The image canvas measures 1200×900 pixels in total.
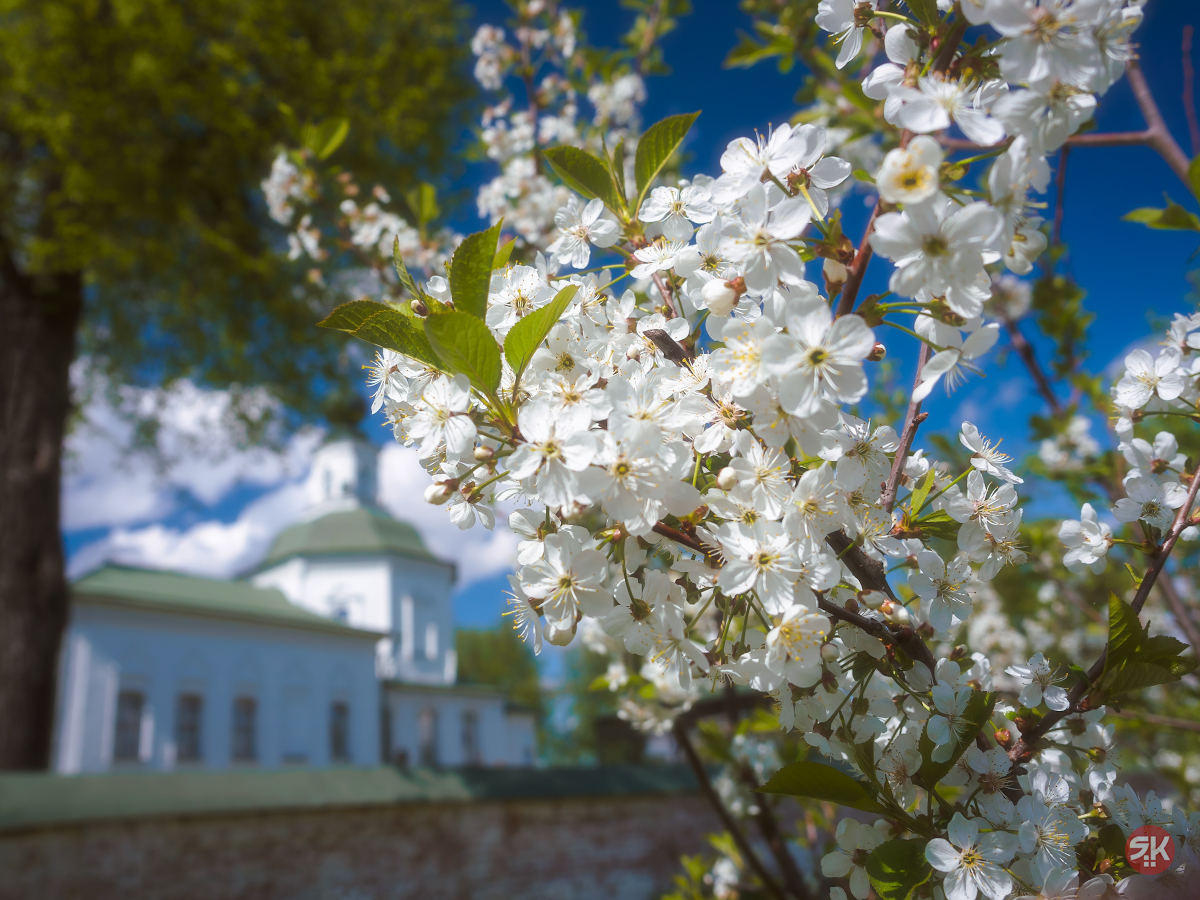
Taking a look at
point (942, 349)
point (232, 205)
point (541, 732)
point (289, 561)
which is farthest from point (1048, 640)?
point (541, 732)

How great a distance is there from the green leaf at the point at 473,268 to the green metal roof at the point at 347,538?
88.9 ft

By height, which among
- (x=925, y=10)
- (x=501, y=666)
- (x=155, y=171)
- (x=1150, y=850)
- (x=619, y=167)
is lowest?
(x=1150, y=850)

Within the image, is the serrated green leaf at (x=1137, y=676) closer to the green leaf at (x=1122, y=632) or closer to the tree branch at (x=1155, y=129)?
the green leaf at (x=1122, y=632)

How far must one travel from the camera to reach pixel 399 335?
90cm

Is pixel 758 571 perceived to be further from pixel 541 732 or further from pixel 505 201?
pixel 541 732

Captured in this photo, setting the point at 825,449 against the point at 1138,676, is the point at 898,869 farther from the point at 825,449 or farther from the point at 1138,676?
the point at 825,449

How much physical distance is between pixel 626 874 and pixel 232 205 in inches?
311

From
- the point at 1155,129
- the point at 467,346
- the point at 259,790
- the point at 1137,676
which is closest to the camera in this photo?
the point at 467,346

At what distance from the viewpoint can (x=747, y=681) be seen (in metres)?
0.89

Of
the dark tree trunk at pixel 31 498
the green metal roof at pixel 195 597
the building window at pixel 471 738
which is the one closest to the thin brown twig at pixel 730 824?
the dark tree trunk at pixel 31 498

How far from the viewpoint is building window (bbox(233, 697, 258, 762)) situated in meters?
19.5

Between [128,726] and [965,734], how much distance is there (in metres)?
21.1

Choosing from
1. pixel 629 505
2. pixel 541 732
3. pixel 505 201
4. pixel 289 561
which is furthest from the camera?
pixel 541 732

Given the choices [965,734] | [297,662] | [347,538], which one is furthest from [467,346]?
[347,538]
